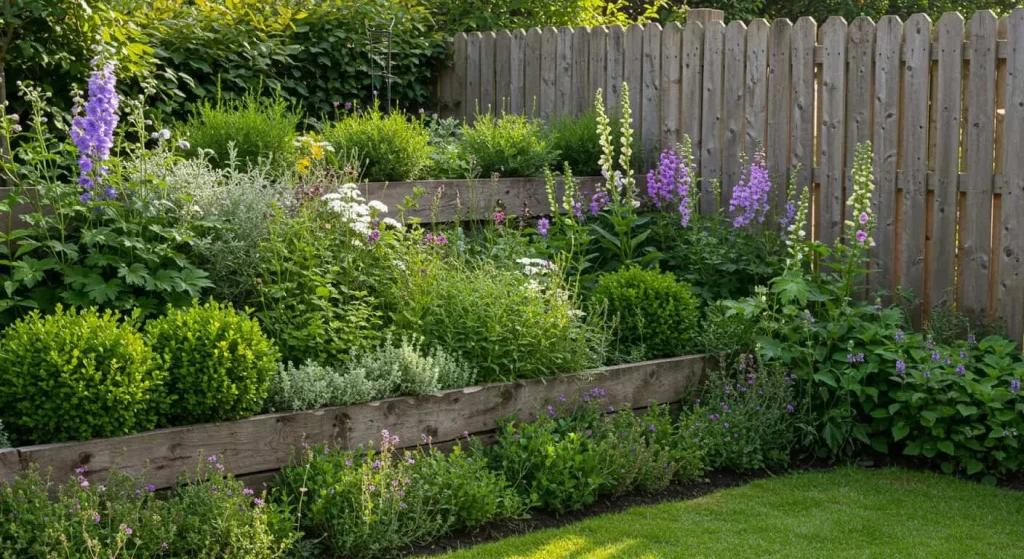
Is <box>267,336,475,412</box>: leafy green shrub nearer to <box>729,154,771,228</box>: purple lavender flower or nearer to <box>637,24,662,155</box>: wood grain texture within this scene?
<box>729,154,771,228</box>: purple lavender flower

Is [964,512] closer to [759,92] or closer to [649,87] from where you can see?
[759,92]

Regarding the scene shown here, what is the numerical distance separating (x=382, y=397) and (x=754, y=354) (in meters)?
2.20

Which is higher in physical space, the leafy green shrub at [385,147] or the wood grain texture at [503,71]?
→ the wood grain texture at [503,71]

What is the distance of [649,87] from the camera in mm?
7316

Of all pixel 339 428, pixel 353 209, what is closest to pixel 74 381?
pixel 339 428

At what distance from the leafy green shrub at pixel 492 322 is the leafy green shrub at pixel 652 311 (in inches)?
18.2

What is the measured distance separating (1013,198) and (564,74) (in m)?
3.37

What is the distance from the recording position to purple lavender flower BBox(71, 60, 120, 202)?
14.9 ft

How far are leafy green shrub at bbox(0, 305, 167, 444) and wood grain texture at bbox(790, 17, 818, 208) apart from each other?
13.2ft

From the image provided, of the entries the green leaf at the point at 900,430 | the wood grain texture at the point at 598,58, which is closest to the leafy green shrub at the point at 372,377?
the green leaf at the point at 900,430

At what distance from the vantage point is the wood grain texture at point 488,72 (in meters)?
8.40

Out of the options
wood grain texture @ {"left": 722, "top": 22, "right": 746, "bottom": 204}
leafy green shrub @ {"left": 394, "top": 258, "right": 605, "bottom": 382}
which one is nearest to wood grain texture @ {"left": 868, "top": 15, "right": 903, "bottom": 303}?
wood grain texture @ {"left": 722, "top": 22, "right": 746, "bottom": 204}

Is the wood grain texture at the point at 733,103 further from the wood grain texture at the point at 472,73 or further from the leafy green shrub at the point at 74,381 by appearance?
the leafy green shrub at the point at 74,381

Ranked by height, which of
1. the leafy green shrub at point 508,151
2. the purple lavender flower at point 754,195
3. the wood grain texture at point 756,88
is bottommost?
the purple lavender flower at point 754,195
